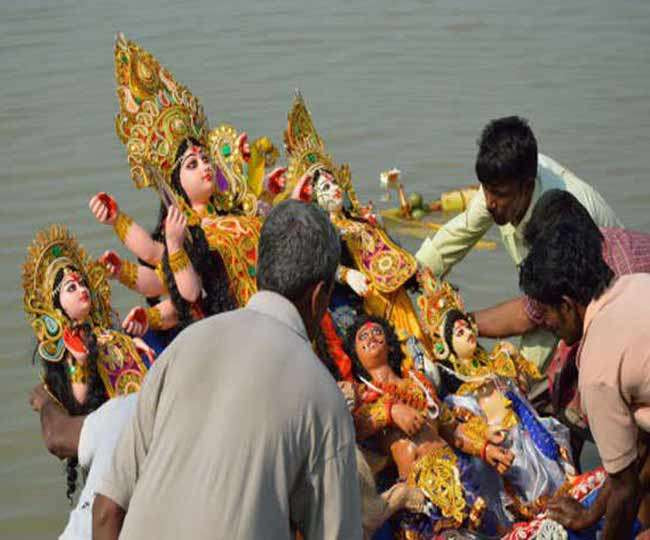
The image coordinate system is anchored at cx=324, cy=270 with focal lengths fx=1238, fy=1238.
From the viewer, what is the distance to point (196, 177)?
197 inches

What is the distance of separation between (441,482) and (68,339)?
1.37 m

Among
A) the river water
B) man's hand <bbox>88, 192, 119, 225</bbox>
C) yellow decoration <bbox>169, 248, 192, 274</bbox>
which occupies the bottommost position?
the river water

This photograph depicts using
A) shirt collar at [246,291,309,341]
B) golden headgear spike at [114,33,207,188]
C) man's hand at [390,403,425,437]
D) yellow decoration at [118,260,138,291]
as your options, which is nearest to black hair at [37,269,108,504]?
yellow decoration at [118,260,138,291]

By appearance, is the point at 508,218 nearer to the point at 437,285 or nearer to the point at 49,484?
the point at 437,285

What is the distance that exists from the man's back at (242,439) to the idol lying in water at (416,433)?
1592mm

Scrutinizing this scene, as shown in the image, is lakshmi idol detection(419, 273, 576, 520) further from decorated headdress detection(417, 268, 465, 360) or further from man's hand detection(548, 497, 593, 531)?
man's hand detection(548, 497, 593, 531)

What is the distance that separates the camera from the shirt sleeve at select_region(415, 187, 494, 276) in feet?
17.6

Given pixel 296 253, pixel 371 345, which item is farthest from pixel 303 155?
pixel 296 253

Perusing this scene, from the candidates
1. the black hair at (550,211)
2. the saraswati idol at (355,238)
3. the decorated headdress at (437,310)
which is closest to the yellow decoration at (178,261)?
the saraswati idol at (355,238)

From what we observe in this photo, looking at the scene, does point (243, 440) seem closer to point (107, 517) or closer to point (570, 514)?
point (107, 517)

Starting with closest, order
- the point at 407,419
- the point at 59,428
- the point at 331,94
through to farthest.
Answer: the point at 59,428 < the point at 407,419 < the point at 331,94

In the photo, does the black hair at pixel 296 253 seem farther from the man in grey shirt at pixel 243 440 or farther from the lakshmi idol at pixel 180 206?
the lakshmi idol at pixel 180 206

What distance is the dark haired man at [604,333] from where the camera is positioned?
11.2 feet

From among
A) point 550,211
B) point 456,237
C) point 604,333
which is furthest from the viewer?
point 456,237
